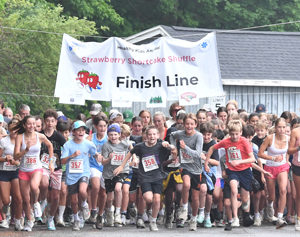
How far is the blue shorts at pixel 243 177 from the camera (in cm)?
1466

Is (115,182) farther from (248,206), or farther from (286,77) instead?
(286,77)

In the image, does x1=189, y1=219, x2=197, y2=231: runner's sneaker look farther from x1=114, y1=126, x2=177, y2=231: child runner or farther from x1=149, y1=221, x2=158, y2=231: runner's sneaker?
x1=114, y1=126, x2=177, y2=231: child runner

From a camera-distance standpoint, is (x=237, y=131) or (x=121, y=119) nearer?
(x=237, y=131)

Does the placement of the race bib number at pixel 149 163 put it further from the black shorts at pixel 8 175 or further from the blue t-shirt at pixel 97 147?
Answer: the black shorts at pixel 8 175

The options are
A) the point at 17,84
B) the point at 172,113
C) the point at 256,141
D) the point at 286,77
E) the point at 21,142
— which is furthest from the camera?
the point at 286,77

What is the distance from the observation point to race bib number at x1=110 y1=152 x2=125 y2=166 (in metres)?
14.9

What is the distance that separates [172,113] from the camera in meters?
17.2

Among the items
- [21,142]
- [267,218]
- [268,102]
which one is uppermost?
[268,102]

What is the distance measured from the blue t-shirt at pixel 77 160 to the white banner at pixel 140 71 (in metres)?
3.74

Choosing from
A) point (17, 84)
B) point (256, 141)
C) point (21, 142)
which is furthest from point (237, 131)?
point (17, 84)

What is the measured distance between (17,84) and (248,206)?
14192mm

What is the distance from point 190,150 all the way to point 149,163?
0.70 meters

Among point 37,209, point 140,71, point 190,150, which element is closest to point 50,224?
point 37,209

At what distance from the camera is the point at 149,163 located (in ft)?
47.6
